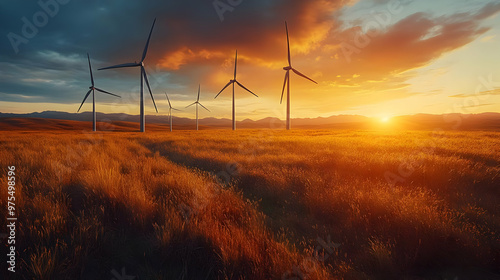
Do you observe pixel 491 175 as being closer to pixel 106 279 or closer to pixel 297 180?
pixel 297 180

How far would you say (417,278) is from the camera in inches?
119

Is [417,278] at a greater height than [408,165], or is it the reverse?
[408,165]

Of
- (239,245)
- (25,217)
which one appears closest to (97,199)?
(25,217)

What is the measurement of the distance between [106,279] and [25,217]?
2.29m

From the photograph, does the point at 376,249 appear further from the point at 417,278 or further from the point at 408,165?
the point at 408,165

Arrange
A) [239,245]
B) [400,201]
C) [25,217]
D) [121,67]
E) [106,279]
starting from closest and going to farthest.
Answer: [106,279] < [239,245] < [25,217] < [400,201] < [121,67]

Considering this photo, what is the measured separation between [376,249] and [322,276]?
3.84 ft

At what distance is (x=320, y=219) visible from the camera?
4852 millimetres

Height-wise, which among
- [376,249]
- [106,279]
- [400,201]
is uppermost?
[400,201]

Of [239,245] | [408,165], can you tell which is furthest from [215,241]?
[408,165]

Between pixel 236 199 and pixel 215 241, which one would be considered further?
pixel 236 199

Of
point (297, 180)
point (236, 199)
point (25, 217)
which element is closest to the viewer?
point (25, 217)

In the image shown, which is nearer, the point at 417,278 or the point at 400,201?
the point at 417,278

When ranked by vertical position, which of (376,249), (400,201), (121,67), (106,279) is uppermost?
(121,67)
